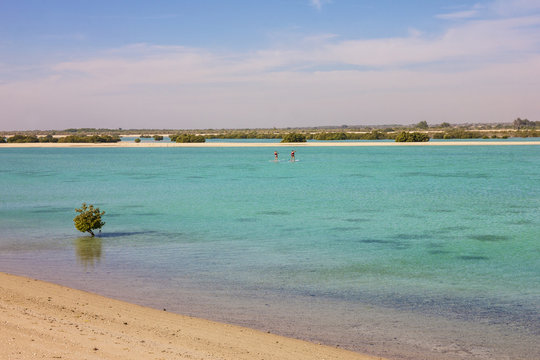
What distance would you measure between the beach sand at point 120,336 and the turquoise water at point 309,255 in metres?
0.63

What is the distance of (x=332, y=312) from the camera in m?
9.80

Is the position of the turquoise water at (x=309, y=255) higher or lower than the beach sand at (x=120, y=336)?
lower

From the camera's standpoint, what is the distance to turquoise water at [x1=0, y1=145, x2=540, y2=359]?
9781 millimetres

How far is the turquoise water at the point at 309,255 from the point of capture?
978 centimetres

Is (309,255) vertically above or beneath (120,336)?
beneath

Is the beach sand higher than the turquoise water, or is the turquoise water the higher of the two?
the beach sand

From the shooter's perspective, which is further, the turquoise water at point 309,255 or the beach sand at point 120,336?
the turquoise water at point 309,255

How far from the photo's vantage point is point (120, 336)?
7.81 m

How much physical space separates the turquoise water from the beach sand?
628 millimetres

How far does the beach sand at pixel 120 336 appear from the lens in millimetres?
6977

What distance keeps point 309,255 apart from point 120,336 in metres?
7.44

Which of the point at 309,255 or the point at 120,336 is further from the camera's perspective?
the point at 309,255

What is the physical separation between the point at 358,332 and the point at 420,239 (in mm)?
8766

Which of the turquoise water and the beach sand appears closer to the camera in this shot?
the beach sand
